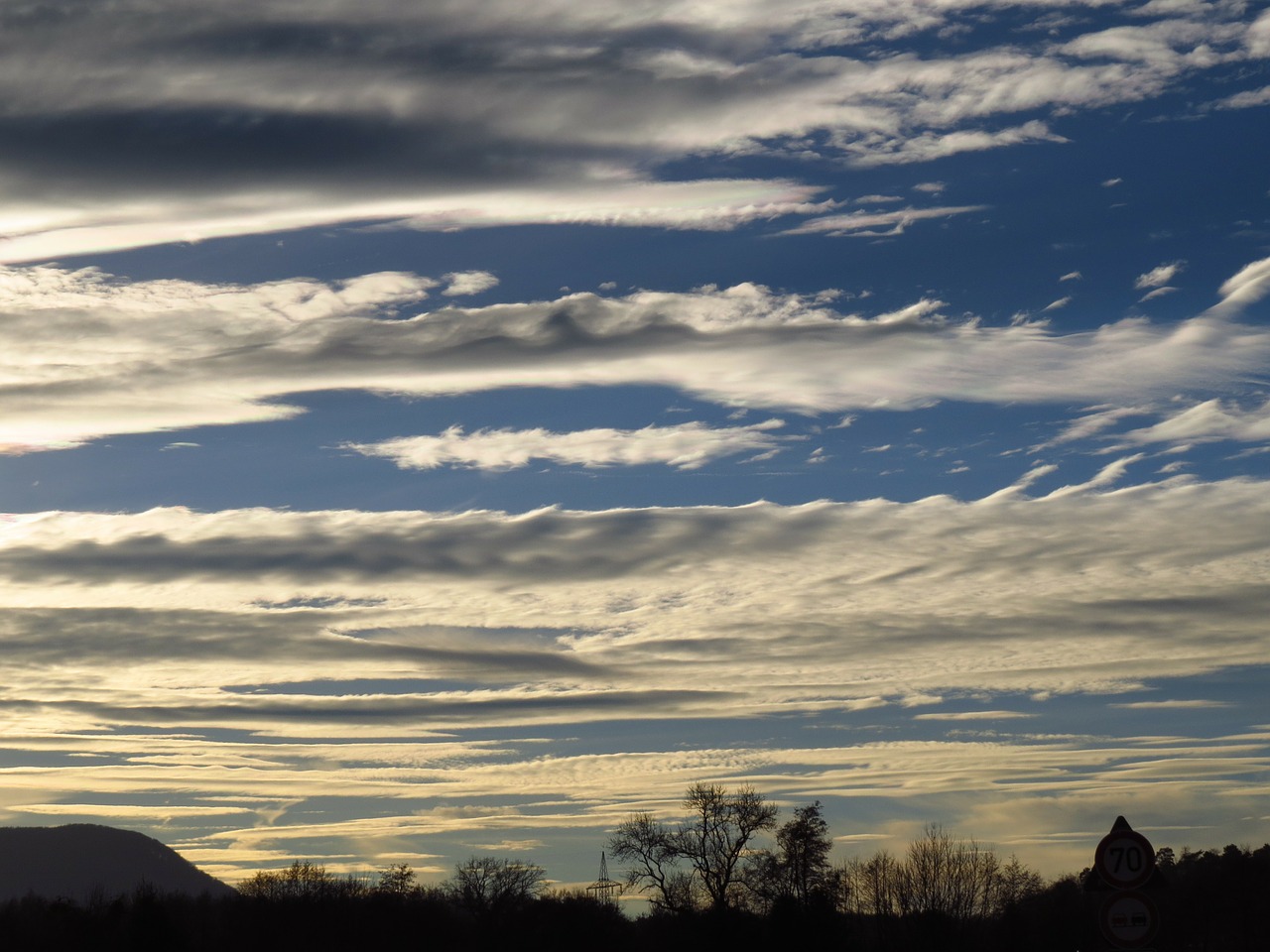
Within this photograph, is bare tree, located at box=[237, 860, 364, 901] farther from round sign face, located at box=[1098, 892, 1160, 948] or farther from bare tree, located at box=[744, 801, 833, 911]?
round sign face, located at box=[1098, 892, 1160, 948]

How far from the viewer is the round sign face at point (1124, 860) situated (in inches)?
715

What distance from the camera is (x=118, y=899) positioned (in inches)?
5261

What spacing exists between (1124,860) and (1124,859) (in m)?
0.01

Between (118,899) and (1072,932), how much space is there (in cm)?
8367

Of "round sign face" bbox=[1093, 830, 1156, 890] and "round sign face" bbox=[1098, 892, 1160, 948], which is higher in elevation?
"round sign face" bbox=[1093, 830, 1156, 890]

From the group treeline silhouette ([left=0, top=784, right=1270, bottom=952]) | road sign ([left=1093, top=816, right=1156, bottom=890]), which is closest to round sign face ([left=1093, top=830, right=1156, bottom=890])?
road sign ([left=1093, top=816, right=1156, bottom=890])

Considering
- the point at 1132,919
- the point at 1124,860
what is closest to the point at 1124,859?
the point at 1124,860

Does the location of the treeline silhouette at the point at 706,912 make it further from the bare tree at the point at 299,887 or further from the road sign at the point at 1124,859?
the road sign at the point at 1124,859

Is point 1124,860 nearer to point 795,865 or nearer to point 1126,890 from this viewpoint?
point 1126,890

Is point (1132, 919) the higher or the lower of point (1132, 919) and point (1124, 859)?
the lower

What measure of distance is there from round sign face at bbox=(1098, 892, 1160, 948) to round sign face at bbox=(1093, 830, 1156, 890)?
158 millimetres

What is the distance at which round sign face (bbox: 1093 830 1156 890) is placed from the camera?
18172 millimetres

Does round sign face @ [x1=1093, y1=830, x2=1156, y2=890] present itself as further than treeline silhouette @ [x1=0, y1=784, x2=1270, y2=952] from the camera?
No

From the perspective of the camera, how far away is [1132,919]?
18188 mm
